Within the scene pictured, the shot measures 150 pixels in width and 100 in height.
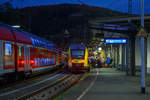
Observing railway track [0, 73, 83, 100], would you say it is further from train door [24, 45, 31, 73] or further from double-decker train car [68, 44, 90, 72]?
double-decker train car [68, 44, 90, 72]

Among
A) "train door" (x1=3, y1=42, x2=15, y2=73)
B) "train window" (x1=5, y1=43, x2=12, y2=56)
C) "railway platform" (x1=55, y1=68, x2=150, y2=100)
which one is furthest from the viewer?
"train window" (x1=5, y1=43, x2=12, y2=56)

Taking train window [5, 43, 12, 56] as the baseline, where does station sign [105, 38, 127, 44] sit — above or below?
above

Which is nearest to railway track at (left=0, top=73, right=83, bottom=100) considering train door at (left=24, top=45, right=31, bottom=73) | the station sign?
train door at (left=24, top=45, right=31, bottom=73)

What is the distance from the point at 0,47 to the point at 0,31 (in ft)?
3.19

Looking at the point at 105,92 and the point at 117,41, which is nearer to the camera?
the point at 105,92

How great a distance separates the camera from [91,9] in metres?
188

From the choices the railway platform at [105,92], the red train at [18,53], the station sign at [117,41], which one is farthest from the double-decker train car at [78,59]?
the railway platform at [105,92]

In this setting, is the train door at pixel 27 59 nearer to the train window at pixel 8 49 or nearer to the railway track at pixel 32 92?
the railway track at pixel 32 92

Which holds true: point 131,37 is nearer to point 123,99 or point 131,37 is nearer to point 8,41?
point 8,41

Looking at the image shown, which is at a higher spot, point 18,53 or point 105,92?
point 18,53

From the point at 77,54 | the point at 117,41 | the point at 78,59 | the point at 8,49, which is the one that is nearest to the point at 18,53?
the point at 8,49

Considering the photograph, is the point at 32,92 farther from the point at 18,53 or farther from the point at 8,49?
the point at 18,53

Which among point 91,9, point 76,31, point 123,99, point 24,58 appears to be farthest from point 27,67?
point 91,9

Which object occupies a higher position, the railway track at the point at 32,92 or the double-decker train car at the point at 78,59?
the double-decker train car at the point at 78,59
